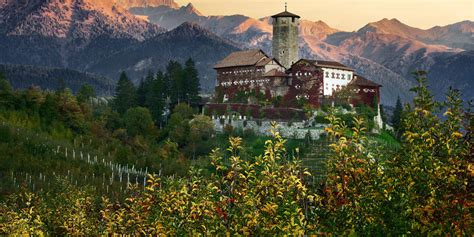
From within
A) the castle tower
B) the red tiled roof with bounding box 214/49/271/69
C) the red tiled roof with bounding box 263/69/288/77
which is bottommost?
the red tiled roof with bounding box 263/69/288/77

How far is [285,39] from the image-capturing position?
117000 mm

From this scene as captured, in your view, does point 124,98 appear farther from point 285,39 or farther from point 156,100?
point 285,39

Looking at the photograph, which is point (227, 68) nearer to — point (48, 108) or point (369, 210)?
point (48, 108)

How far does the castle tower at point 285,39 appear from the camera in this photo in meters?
117

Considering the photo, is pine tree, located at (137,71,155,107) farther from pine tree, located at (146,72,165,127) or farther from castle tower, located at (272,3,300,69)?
castle tower, located at (272,3,300,69)

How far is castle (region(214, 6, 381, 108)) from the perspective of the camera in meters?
107

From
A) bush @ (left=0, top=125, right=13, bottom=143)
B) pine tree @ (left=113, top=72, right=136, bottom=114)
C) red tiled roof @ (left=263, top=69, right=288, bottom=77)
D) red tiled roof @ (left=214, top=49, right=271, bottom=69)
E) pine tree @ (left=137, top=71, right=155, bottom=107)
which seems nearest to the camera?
bush @ (left=0, top=125, right=13, bottom=143)

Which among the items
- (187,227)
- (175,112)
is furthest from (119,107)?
(187,227)

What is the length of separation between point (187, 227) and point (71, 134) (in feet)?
294

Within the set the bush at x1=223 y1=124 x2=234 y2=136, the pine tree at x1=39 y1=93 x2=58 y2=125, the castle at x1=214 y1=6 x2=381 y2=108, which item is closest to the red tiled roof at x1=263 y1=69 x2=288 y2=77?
the castle at x1=214 y1=6 x2=381 y2=108

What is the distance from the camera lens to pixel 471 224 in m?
14.2

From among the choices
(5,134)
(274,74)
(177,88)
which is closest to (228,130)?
(274,74)

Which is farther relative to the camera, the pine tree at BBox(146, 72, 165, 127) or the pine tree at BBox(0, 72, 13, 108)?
the pine tree at BBox(146, 72, 165, 127)

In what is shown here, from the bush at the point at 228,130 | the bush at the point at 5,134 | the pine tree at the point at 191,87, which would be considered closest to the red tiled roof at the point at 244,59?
the pine tree at the point at 191,87
